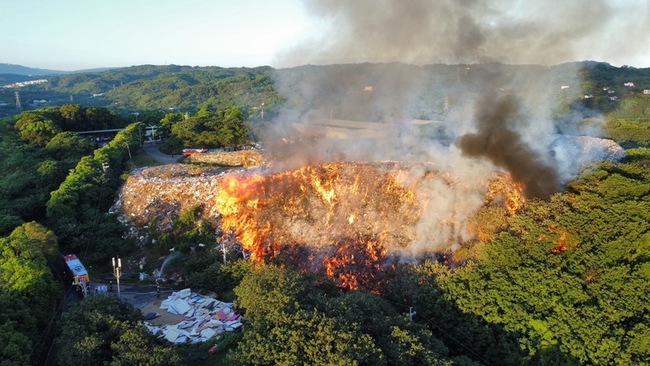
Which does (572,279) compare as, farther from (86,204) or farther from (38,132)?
(38,132)

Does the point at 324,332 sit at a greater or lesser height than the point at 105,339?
greater

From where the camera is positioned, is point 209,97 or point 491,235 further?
point 209,97

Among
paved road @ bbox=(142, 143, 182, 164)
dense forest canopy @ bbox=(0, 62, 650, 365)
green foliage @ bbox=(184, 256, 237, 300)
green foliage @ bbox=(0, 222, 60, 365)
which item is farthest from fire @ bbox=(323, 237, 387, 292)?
paved road @ bbox=(142, 143, 182, 164)

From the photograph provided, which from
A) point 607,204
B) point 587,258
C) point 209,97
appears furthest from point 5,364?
point 209,97

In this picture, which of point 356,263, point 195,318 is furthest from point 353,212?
point 195,318

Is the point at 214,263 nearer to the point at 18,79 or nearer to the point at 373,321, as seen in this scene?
the point at 373,321

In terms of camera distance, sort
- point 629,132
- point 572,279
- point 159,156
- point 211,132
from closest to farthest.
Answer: point 572,279 < point 159,156 < point 211,132 < point 629,132

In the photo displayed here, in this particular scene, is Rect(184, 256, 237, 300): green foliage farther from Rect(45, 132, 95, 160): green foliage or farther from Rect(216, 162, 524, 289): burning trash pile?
Rect(45, 132, 95, 160): green foliage

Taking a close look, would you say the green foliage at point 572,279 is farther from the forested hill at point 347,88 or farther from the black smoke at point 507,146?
the forested hill at point 347,88
